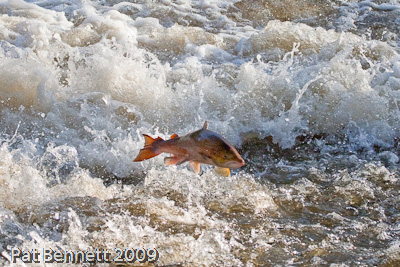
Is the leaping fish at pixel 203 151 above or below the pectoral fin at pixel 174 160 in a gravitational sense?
above

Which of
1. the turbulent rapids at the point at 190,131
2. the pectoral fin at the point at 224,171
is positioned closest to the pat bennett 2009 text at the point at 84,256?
the turbulent rapids at the point at 190,131

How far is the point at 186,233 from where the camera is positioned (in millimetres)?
2848

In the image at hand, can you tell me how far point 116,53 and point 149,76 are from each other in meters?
0.41

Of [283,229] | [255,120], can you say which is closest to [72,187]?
[283,229]

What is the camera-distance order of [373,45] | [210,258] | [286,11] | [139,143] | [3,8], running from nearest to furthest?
1. [210,258]
2. [139,143]
3. [373,45]
4. [3,8]
5. [286,11]

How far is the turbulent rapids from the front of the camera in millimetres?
2799

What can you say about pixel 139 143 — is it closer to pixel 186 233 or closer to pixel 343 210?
pixel 186 233

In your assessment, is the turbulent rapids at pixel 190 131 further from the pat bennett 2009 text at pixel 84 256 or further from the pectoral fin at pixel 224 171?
the pectoral fin at pixel 224 171

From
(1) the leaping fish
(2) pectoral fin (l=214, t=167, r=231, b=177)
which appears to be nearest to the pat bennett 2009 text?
(1) the leaping fish

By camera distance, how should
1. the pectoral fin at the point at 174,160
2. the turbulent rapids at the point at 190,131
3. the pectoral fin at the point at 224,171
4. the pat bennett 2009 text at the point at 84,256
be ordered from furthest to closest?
the turbulent rapids at the point at 190,131 < the pat bennett 2009 text at the point at 84,256 < the pectoral fin at the point at 174,160 < the pectoral fin at the point at 224,171

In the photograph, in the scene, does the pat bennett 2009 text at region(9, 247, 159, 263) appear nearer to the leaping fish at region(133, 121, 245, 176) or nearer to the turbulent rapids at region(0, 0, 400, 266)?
the turbulent rapids at region(0, 0, 400, 266)

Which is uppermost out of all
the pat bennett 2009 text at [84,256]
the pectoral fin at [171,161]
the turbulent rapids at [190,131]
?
the pectoral fin at [171,161]

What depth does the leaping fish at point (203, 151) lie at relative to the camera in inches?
70.1

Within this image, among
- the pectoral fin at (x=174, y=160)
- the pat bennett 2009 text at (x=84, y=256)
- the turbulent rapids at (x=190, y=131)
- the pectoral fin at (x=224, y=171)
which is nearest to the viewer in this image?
the pectoral fin at (x=224, y=171)
